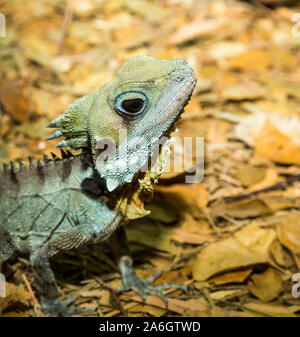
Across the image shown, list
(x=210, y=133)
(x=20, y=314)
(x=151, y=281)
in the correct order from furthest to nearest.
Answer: (x=210, y=133)
(x=151, y=281)
(x=20, y=314)

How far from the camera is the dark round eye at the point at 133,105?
235cm

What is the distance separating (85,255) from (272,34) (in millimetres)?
4092

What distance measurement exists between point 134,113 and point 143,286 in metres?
1.40

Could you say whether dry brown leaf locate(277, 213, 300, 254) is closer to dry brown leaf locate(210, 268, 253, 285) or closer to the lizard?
dry brown leaf locate(210, 268, 253, 285)

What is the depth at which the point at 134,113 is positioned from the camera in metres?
2.38

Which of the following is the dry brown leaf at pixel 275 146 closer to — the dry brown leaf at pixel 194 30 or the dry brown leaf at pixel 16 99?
the dry brown leaf at pixel 194 30

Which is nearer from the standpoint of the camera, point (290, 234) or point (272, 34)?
point (290, 234)

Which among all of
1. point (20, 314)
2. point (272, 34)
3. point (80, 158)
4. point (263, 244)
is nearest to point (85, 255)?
point (20, 314)

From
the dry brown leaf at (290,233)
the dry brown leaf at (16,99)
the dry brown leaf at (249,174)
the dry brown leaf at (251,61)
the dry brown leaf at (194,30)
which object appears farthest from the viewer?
the dry brown leaf at (194,30)

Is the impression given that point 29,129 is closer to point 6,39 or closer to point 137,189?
point 6,39

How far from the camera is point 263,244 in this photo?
3.15 metres

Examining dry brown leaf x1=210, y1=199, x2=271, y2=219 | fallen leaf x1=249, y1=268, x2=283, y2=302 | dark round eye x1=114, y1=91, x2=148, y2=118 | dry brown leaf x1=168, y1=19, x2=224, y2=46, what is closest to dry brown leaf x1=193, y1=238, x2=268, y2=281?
fallen leaf x1=249, y1=268, x2=283, y2=302

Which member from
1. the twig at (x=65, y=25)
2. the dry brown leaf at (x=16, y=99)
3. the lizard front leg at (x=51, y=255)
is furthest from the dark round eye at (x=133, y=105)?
the twig at (x=65, y=25)

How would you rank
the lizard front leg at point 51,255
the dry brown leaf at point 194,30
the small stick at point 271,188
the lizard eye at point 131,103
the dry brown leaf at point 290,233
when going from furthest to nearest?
the dry brown leaf at point 194,30
the small stick at point 271,188
the dry brown leaf at point 290,233
the lizard front leg at point 51,255
the lizard eye at point 131,103
